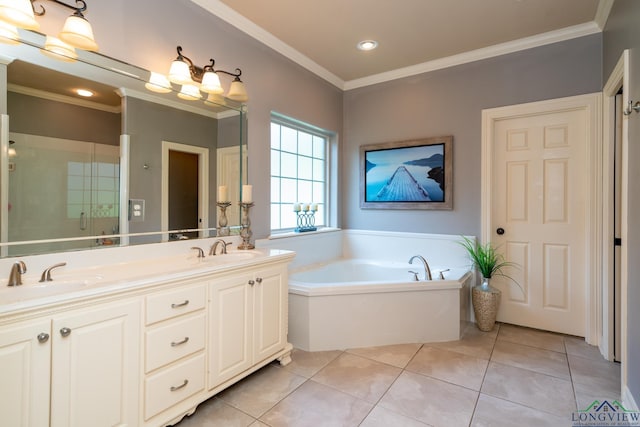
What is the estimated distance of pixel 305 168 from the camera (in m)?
3.55

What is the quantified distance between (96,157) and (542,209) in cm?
340

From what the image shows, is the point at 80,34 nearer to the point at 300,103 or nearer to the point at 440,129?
the point at 300,103

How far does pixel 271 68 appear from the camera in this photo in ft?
9.20

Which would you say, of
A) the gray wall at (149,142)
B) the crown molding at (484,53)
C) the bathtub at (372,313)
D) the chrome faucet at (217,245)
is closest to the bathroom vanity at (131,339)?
the chrome faucet at (217,245)

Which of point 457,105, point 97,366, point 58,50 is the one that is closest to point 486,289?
point 457,105

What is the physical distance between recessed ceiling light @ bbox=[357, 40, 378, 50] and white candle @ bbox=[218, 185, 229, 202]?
1757 millimetres

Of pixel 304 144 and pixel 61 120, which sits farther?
pixel 304 144

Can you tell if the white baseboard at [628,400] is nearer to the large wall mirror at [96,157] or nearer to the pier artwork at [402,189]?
the pier artwork at [402,189]

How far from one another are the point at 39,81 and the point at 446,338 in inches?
122

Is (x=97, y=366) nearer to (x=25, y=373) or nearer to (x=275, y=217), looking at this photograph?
(x=25, y=373)

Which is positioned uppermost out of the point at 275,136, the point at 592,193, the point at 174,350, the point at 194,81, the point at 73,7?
the point at 73,7

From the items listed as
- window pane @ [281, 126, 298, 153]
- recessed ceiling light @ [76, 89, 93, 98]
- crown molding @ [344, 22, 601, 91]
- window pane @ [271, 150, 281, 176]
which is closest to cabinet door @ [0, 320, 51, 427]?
recessed ceiling light @ [76, 89, 93, 98]

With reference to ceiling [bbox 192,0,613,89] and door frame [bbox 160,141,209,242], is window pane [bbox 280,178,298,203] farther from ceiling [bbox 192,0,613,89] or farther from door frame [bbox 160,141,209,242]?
ceiling [bbox 192,0,613,89]

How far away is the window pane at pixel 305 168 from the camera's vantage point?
347 centimetres
